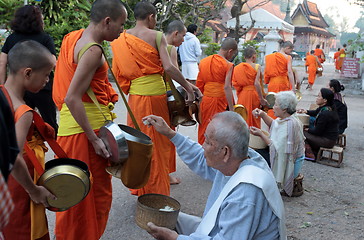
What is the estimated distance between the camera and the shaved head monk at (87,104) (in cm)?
238

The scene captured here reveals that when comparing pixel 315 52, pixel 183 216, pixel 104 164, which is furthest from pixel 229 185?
pixel 315 52

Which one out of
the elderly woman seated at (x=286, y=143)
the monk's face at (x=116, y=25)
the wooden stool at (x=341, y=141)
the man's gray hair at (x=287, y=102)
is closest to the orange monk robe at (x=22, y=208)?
the monk's face at (x=116, y=25)

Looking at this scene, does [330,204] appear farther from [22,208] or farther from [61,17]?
[61,17]

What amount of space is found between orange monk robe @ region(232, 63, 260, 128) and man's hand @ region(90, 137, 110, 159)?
386 centimetres

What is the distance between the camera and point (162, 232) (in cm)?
198

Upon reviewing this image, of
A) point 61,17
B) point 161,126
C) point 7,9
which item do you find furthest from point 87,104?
point 7,9

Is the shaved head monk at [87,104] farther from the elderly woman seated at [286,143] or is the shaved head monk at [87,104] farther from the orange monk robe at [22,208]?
the elderly woman seated at [286,143]

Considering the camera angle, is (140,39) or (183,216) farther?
(140,39)

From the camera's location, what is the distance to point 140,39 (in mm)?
3396

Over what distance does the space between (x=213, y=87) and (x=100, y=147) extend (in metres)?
2.95

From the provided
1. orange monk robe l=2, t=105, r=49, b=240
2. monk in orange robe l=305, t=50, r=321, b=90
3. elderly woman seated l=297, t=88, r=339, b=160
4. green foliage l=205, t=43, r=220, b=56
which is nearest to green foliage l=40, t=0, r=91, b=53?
elderly woman seated l=297, t=88, r=339, b=160

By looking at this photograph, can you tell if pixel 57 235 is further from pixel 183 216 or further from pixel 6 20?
pixel 6 20

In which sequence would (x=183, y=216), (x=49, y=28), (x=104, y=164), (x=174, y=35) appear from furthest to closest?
1. (x=49, y=28)
2. (x=174, y=35)
3. (x=104, y=164)
4. (x=183, y=216)

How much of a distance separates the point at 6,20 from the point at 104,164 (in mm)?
7295
